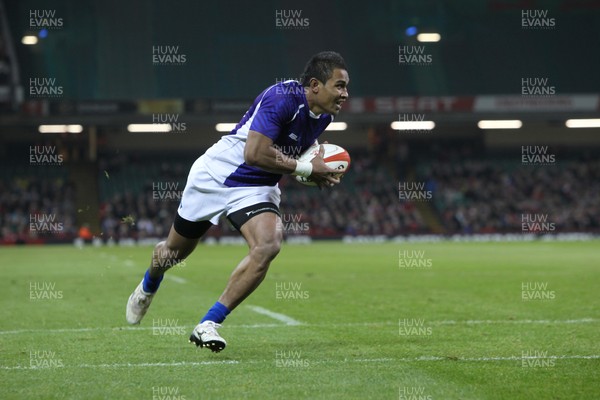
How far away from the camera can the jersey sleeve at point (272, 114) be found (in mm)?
7074

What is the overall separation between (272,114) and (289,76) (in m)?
31.4

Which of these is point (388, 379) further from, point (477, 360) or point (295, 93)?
point (295, 93)

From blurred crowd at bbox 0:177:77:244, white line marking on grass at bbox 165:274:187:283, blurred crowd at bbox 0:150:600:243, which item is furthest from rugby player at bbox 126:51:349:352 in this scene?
blurred crowd at bbox 0:177:77:244

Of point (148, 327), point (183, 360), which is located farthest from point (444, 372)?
point (148, 327)

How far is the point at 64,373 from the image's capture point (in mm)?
6297

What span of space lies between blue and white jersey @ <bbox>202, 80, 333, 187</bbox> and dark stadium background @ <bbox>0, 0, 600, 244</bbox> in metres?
30.8

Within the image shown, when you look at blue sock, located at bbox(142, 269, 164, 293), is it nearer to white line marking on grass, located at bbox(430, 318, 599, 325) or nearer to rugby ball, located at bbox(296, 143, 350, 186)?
rugby ball, located at bbox(296, 143, 350, 186)

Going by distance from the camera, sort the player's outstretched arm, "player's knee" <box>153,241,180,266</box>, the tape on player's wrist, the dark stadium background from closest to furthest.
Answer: the player's outstretched arm < the tape on player's wrist < "player's knee" <box>153,241,180,266</box> < the dark stadium background

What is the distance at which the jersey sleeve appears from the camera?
7.07 metres

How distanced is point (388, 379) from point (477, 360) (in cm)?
114

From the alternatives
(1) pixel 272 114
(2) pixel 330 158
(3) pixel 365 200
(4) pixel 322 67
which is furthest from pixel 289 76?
(1) pixel 272 114

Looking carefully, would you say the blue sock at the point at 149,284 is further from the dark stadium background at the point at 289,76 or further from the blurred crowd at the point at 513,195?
the blurred crowd at the point at 513,195

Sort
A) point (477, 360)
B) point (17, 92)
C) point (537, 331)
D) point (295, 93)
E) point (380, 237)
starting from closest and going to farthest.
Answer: point (477, 360)
point (295, 93)
point (537, 331)
point (17, 92)
point (380, 237)

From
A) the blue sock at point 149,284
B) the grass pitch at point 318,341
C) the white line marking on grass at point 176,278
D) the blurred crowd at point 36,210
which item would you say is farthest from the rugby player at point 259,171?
the blurred crowd at point 36,210
